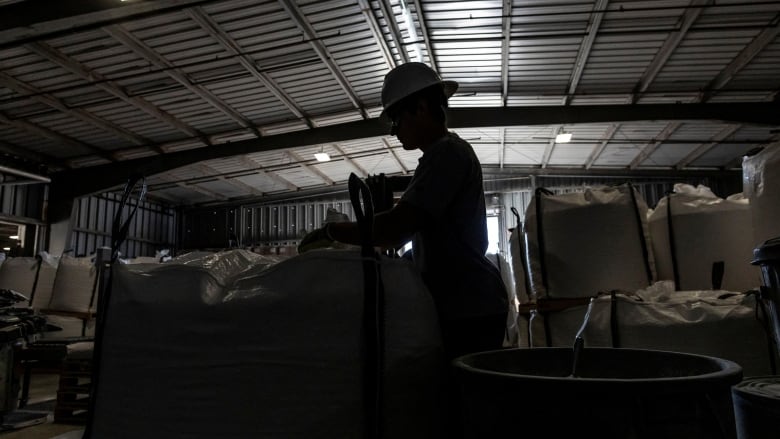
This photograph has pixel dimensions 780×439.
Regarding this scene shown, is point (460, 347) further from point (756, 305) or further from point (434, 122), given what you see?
point (756, 305)

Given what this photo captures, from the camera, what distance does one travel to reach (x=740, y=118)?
9578 mm

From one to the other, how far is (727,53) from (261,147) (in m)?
8.56

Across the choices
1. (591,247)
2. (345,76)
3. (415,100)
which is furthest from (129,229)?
(415,100)

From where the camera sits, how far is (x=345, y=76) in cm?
889

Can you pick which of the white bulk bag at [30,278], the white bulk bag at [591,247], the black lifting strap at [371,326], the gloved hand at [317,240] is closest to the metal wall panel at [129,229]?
the white bulk bag at [30,278]

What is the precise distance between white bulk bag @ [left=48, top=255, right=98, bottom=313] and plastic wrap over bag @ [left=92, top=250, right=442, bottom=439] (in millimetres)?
6840

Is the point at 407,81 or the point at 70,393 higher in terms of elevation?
the point at 407,81

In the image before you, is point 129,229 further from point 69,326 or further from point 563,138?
point 563,138

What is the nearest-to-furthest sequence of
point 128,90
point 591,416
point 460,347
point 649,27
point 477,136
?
point 591,416 → point 460,347 → point 649,27 → point 128,90 → point 477,136

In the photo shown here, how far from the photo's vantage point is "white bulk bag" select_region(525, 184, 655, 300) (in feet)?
10.1

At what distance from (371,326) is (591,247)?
2.25m

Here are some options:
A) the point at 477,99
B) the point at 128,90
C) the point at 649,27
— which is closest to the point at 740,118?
the point at 649,27

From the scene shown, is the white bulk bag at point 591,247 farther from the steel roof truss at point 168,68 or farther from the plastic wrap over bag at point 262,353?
the steel roof truss at point 168,68

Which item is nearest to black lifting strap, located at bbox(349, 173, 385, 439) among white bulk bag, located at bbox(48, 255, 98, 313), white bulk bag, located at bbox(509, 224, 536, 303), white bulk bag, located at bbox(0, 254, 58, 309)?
white bulk bag, located at bbox(509, 224, 536, 303)
